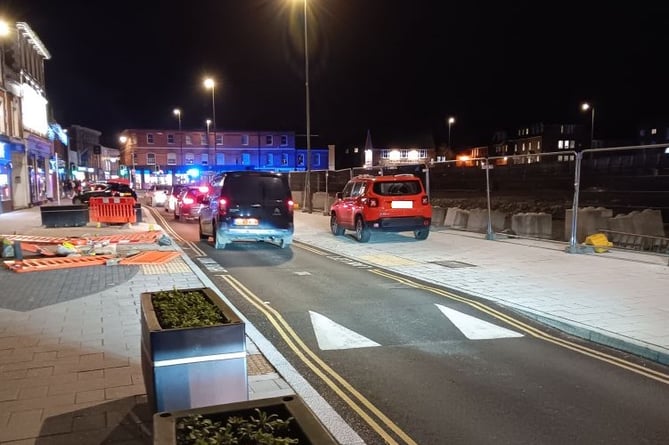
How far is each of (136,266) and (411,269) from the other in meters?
5.73

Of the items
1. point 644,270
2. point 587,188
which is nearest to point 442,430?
point 644,270

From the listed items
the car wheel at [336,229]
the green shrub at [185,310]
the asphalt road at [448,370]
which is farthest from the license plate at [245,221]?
the green shrub at [185,310]

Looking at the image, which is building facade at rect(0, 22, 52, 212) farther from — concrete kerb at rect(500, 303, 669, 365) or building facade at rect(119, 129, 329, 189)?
building facade at rect(119, 129, 329, 189)

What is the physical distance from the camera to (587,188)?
51.2 ft

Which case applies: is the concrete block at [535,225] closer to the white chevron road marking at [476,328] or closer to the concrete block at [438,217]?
the concrete block at [438,217]

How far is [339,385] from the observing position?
17.3 feet

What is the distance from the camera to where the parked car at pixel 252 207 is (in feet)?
46.8

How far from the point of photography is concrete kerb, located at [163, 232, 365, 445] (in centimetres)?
421

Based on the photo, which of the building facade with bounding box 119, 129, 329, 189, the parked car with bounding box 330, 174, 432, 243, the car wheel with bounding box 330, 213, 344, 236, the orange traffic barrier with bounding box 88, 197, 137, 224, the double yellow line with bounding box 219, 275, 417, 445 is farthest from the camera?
the building facade with bounding box 119, 129, 329, 189

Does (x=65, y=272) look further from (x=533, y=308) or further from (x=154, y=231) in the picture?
(x=533, y=308)

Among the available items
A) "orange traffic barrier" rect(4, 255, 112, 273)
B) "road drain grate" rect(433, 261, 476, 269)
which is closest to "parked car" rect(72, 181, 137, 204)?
"orange traffic barrier" rect(4, 255, 112, 273)

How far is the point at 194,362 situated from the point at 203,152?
90523 mm

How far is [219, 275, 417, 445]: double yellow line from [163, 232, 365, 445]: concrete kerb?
214 mm

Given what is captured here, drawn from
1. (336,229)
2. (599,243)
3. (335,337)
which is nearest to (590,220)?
(599,243)
